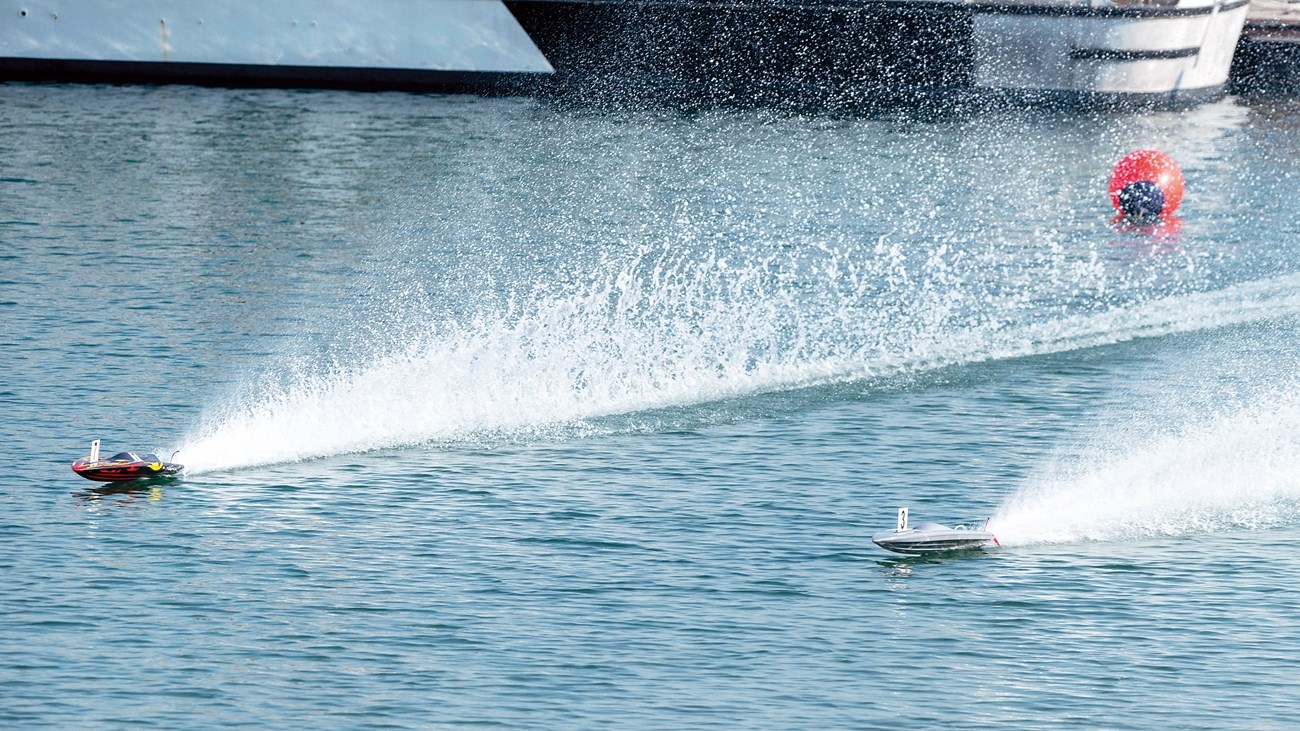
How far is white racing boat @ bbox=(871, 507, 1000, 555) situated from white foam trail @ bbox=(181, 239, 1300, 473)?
6532 millimetres

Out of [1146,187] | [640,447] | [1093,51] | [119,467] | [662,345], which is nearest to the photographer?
[119,467]

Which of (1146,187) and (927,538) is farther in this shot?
(1146,187)

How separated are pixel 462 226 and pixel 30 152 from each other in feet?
47.5

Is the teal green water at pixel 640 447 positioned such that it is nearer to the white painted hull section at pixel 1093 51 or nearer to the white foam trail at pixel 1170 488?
the white foam trail at pixel 1170 488

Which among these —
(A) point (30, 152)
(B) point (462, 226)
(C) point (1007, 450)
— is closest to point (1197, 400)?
(C) point (1007, 450)

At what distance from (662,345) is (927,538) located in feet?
33.8

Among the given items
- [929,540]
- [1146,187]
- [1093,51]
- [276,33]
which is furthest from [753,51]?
[929,540]

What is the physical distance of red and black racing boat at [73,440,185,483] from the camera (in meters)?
23.9

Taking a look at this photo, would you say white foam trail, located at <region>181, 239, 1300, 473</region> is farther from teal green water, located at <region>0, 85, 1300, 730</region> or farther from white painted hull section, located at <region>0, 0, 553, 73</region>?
white painted hull section, located at <region>0, 0, 553, 73</region>

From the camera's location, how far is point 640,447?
26484 millimetres

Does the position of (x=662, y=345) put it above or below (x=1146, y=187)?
below

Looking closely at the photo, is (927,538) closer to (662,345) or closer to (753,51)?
(662,345)

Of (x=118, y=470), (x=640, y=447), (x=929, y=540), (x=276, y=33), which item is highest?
(x=276, y=33)

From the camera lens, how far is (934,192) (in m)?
48.2
